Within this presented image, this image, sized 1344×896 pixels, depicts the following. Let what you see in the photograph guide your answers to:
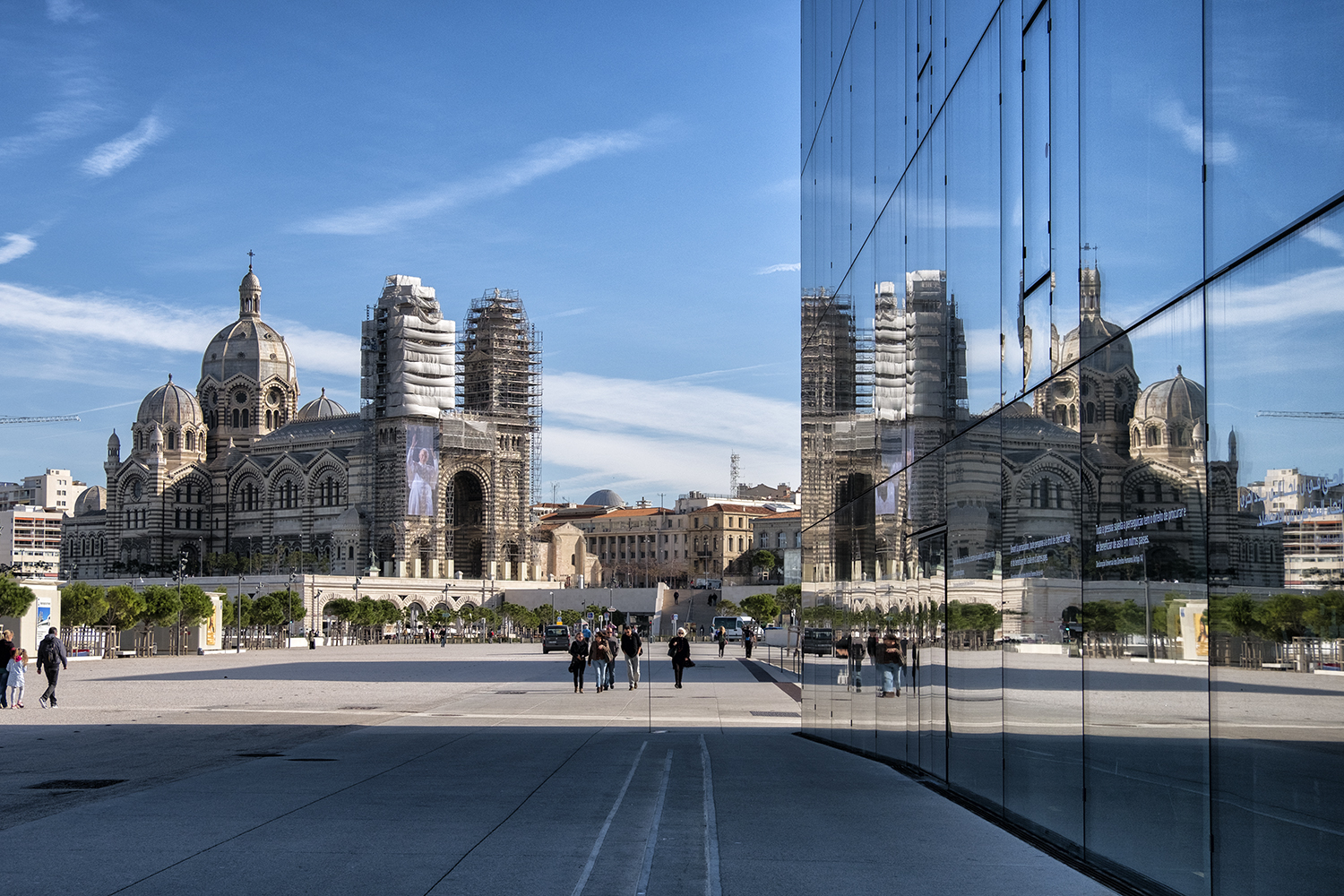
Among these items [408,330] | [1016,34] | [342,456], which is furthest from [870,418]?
[342,456]

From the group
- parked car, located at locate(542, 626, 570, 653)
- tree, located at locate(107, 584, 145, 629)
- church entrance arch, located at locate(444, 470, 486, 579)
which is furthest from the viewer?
church entrance arch, located at locate(444, 470, 486, 579)

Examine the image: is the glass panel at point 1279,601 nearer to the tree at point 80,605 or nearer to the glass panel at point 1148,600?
the glass panel at point 1148,600

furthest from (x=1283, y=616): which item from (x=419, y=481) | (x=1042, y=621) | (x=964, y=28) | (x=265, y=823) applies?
(x=419, y=481)

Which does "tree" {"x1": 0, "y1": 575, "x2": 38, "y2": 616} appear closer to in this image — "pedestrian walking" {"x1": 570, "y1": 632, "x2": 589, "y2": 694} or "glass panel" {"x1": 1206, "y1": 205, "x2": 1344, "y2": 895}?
"pedestrian walking" {"x1": 570, "y1": 632, "x2": 589, "y2": 694}

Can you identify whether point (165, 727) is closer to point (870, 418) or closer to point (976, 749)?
point (870, 418)

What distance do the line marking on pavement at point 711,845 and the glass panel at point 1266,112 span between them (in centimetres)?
395

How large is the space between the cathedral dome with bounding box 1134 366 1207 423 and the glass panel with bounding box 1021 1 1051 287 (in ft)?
6.23

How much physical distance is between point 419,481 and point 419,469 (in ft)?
3.47

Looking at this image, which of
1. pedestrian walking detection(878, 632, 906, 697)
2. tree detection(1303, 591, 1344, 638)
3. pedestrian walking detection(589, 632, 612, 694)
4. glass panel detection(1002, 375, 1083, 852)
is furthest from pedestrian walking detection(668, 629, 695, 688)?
tree detection(1303, 591, 1344, 638)

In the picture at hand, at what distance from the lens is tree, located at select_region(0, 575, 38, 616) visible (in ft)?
138

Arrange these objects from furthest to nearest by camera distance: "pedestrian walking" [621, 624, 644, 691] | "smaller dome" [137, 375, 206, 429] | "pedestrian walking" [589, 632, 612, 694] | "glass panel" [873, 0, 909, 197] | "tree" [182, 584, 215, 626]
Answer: "smaller dome" [137, 375, 206, 429], "tree" [182, 584, 215, 626], "pedestrian walking" [621, 624, 644, 691], "pedestrian walking" [589, 632, 612, 694], "glass panel" [873, 0, 909, 197]

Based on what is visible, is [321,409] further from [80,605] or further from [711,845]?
[711,845]

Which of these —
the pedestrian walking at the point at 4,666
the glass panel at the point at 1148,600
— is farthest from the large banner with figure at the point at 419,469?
the glass panel at the point at 1148,600

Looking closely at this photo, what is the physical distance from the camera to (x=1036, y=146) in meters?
8.94
